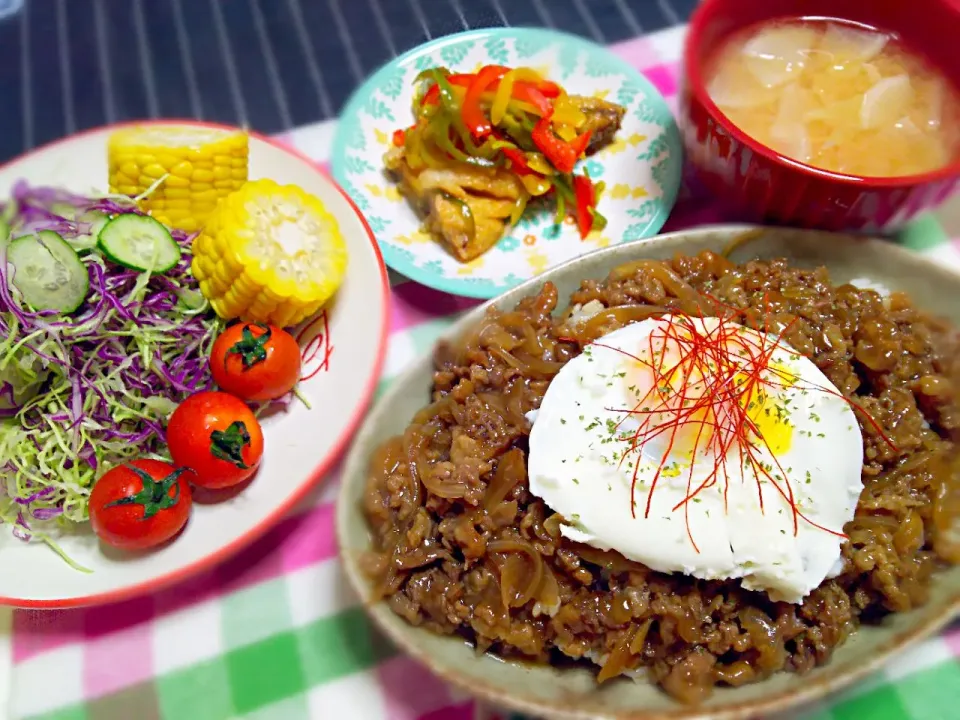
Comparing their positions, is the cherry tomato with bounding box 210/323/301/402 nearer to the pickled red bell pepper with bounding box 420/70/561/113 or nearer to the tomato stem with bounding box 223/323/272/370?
the tomato stem with bounding box 223/323/272/370

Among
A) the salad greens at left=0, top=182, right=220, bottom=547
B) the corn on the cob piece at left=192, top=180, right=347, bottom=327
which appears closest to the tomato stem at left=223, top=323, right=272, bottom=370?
the corn on the cob piece at left=192, top=180, right=347, bottom=327

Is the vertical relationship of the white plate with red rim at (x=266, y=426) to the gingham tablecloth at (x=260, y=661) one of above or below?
above

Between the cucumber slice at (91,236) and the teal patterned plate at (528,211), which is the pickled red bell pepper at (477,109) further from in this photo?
the cucumber slice at (91,236)

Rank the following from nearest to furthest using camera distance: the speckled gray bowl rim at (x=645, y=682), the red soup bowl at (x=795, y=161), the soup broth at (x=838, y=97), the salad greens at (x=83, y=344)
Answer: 1. the speckled gray bowl rim at (x=645, y=682)
2. the red soup bowl at (x=795, y=161)
3. the salad greens at (x=83, y=344)
4. the soup broth at (x=838, y=97)

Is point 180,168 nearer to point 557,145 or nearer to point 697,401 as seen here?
point 557,145

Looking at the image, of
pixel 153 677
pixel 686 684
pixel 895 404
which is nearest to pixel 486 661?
pixel 686 684

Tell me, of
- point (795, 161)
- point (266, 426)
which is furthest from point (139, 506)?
point (795, 161)

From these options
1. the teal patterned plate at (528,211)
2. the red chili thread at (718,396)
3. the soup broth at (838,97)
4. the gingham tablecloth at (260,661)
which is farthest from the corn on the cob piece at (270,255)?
the soup broth at (838,97)

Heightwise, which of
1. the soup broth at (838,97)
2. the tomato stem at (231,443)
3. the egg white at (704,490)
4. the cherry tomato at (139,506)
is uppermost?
the soup broth at (838,97)
